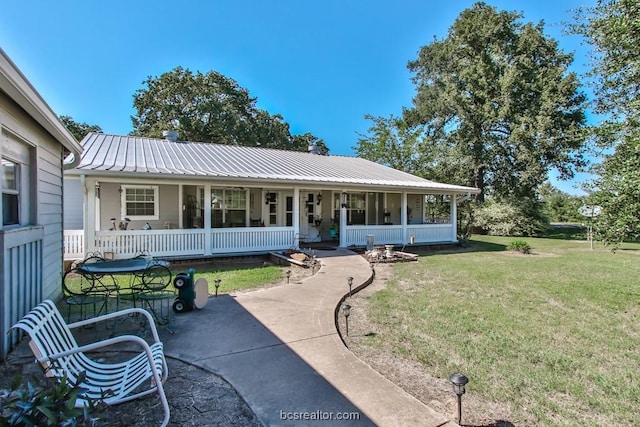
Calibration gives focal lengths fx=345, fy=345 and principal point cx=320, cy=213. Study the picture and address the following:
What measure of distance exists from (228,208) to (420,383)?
10687 millimetres

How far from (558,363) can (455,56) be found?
28385 mm

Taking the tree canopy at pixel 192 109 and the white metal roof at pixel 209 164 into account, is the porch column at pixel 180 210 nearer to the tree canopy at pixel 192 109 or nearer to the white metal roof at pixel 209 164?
the white metal roof at pixel 209 164

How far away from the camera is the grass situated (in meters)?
3.39

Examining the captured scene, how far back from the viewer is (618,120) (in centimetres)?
607

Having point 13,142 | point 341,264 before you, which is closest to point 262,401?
point 13,142

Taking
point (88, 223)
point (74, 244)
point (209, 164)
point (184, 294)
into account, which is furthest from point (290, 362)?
point (209, 164)

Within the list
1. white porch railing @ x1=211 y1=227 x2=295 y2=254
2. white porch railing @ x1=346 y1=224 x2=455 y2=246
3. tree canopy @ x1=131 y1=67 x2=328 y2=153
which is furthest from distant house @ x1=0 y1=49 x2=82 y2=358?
tree canopy @ x1=131 y1=67 x2=328 y2=153

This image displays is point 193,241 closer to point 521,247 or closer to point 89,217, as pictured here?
point 89,217

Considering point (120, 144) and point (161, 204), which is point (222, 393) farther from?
point (120, 144)

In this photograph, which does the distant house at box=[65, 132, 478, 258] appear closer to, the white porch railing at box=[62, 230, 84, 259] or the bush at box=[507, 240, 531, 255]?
the white porch railing at box=[62, 230, 84, 259]

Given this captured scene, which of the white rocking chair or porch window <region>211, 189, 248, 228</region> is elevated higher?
porch window <region>211, 189, 248, 228</region>

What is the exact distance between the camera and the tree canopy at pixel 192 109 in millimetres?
29922

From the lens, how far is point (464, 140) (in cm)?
2591

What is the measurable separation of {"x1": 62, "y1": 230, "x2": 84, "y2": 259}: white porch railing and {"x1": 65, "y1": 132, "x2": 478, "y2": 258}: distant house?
3 cm
